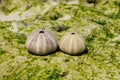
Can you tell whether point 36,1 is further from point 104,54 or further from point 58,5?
point 104,54

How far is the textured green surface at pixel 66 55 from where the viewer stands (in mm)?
10904

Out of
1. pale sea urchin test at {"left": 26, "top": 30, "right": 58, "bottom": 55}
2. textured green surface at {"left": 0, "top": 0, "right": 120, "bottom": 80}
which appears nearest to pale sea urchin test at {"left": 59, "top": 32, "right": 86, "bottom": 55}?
textured green surface at {"left": 0, "top": 0, "right": 120, "bottom": 80}

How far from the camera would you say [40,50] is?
456 inches

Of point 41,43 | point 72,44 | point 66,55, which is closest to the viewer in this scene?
point 41,43

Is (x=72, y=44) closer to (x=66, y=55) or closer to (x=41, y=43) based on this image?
(x=66, y=55)

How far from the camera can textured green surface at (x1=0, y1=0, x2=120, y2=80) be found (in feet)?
35.8

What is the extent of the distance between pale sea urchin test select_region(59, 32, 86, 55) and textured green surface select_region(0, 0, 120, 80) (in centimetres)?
23

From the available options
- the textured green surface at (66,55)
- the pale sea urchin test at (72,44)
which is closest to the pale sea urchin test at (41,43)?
the textured green surface at (66,55)

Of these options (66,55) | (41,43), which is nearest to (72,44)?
(66,55)

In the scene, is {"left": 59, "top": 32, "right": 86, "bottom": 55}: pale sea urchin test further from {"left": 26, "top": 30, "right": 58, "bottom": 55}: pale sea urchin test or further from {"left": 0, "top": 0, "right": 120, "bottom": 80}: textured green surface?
{"left": 26, "top": 30, "right": 58, "bottom": 55}: pale sea urchin test

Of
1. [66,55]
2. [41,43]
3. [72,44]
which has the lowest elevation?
[66,55]

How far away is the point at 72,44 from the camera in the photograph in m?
11.7

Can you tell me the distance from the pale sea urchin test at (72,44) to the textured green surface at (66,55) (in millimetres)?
235

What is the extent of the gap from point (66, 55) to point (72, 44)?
0.55 meters
